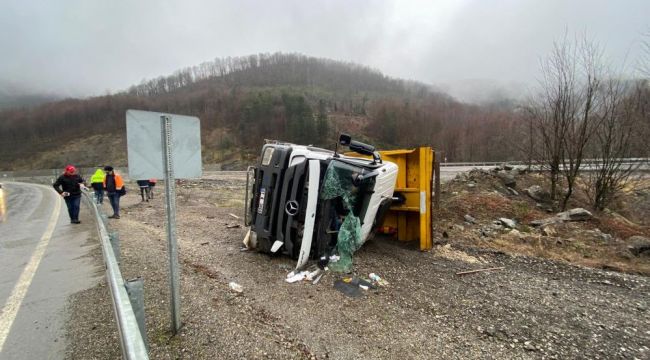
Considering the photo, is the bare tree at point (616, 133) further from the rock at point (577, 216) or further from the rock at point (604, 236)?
the rock at point (604, 236)

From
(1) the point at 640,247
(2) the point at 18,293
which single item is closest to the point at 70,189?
(2) the point at 18,293

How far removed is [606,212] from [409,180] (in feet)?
22.3

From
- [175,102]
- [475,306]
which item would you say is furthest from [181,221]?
[175,102]

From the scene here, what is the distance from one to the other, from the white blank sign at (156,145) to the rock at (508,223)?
7002mm

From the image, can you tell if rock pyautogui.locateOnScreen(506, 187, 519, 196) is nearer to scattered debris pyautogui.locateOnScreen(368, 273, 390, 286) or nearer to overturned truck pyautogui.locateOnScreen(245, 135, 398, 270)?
overturned truck pyautogui.locateOnScreen(245, 135, 398, 270)

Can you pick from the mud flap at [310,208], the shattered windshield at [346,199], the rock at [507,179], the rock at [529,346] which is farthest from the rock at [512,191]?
the mud flap at [310,208]

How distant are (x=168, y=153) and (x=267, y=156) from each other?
6.72 feet

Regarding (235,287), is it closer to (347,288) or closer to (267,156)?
(347,288)

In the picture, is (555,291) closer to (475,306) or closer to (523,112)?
(475,306)

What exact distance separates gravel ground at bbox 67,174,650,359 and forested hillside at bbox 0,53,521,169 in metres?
28.4

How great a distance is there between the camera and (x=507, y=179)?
1141 centimetres

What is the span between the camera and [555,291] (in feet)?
13.6

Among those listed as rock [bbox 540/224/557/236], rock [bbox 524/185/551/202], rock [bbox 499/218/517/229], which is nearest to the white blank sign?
rock [bbox 499/218/517/229]

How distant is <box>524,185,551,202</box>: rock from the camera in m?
10.2
